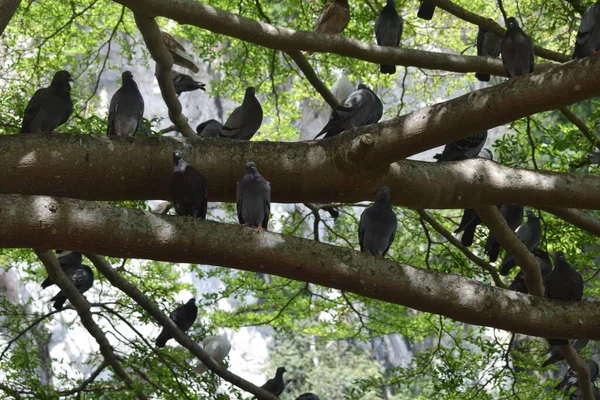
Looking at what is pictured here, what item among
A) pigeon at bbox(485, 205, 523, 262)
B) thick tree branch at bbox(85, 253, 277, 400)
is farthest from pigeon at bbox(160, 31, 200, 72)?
pigeon at bbox(485, 205, 523, 262)

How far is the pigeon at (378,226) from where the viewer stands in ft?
14.1

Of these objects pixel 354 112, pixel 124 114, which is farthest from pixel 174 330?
pixel 354 112

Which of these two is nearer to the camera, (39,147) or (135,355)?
(39,147)

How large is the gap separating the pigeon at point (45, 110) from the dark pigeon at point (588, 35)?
3.14 metres

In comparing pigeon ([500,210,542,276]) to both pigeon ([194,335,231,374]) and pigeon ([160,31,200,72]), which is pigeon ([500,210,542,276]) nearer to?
pigeon ([160,31,200,72])

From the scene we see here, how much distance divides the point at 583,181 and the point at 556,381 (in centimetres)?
311

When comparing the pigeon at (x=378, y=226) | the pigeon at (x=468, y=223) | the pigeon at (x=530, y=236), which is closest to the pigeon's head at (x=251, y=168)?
the pigeon at (x=378, y=226)

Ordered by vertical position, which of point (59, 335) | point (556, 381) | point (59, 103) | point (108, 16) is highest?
point (59, 335)

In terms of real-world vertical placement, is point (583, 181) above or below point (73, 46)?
below

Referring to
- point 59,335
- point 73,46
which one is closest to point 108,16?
point 73,46

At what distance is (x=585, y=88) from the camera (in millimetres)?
3137

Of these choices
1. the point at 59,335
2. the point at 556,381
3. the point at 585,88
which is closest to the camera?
the point at 585,88

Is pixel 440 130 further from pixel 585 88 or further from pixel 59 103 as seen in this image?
pixel 59 103

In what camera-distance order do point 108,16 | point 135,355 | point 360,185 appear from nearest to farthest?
point 360,185 < point 135,355 < point 108,16
